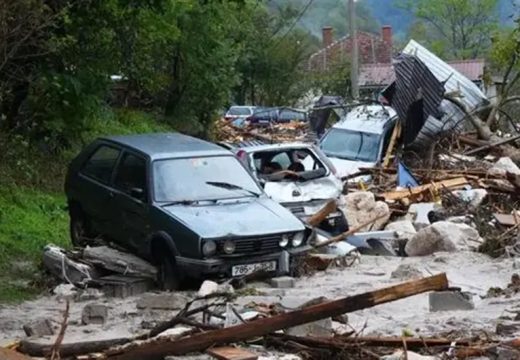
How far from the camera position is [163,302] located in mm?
10555

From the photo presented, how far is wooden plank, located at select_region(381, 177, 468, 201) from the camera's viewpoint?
1900 cm

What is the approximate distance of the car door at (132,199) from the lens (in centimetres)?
1224

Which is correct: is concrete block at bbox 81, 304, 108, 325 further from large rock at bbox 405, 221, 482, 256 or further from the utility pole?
the utility pole

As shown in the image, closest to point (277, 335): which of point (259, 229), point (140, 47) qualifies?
point (259, 229)

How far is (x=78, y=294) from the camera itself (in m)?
11.7

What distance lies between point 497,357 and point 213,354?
200 centimetres

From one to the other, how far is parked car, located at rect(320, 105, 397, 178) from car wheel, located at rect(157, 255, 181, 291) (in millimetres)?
10445

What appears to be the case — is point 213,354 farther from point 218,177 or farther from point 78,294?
point 218,177

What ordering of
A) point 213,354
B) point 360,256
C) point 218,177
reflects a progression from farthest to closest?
point 360,256
point 218,177
point 213,354

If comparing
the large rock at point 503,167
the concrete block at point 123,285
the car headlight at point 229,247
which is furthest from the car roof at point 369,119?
the car headlight at point 229,247

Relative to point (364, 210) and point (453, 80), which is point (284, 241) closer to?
point (364, 210)


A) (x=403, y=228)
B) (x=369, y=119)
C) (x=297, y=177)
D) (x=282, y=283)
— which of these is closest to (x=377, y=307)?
(x=282, y=283)

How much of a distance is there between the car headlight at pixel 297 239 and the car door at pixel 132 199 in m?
1.74

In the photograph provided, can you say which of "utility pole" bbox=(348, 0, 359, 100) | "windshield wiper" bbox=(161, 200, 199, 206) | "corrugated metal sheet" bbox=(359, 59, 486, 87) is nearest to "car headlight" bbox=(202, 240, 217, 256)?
"windshield wiper" bbox=(161, 200, 199, 206)
